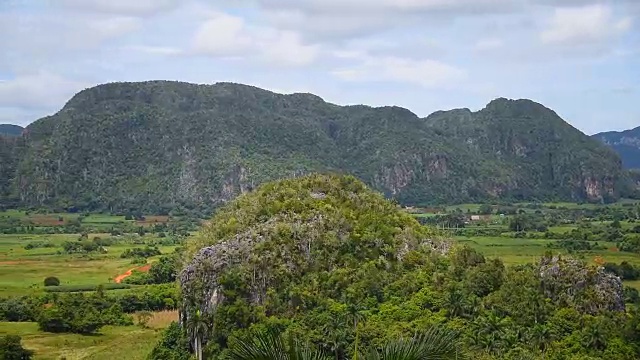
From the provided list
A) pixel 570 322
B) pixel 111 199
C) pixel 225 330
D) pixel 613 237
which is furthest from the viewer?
pixel 111 199

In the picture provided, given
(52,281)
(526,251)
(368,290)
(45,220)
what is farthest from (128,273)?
(45,220)

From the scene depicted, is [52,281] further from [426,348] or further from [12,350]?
[426,348]

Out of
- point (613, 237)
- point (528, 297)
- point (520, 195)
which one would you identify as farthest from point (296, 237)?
point (520, 195)

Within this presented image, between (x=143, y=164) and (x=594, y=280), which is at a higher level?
(x=143, y=164)

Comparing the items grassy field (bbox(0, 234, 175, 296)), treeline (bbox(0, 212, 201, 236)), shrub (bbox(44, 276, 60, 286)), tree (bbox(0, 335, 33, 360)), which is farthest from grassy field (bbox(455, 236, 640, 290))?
treeline (bbox(0, 212, 201, 236))

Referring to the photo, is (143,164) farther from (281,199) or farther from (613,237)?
(281,199)
